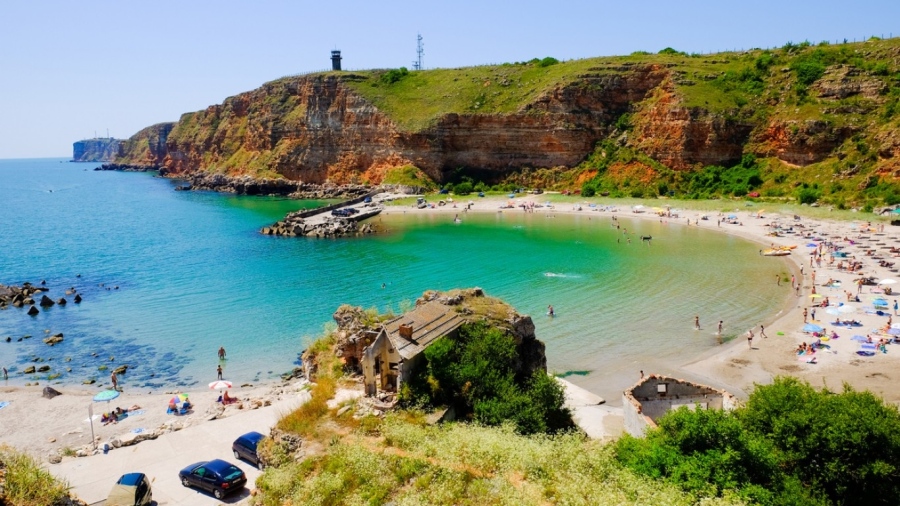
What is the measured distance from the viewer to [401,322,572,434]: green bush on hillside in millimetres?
17047

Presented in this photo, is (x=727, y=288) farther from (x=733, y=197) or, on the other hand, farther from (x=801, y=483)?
(x=733, y=197)

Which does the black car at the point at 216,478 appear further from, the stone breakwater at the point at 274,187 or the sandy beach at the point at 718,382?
the stone breakwater at the point at 274,187

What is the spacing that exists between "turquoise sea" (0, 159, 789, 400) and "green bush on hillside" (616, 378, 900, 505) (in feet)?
37.2

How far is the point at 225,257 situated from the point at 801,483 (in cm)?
5773

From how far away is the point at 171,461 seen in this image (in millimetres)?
19234

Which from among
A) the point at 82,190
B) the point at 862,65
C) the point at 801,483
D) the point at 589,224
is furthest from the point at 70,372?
the point at 82,190

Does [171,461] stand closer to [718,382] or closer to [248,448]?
[248,448]

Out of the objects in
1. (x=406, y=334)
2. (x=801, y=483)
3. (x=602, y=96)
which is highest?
(x=602, y=96)

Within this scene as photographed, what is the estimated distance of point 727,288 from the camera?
1695 inches

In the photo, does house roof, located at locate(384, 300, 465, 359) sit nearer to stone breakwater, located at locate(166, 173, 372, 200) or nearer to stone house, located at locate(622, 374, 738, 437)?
stone house, located at locate(622, 374, 738, 437)

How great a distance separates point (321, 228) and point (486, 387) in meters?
60.5

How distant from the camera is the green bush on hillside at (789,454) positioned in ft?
42.4

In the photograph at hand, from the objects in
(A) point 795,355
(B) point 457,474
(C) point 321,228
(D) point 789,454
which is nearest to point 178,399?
(B) point 457,474

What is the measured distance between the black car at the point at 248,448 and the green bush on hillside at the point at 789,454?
11484 mm
